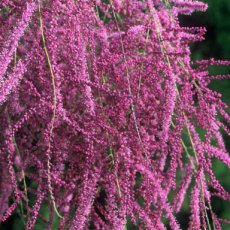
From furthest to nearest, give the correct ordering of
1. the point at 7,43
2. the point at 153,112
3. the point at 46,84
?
the point at 153,112
the point at 46,84
the point at 7,43

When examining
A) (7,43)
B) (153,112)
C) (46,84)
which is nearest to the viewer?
(7,43)

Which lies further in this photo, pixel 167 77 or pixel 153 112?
pixel 153 112

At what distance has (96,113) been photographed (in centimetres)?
89

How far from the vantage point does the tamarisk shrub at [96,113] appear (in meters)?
0.84

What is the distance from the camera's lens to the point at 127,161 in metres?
0.84

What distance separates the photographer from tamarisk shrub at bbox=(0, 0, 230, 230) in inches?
33.0

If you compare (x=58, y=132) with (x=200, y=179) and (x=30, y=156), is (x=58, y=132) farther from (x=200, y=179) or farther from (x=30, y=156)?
(x=200, y=179)

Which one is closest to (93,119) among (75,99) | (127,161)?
(127,161)

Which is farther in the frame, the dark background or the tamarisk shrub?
the dark background

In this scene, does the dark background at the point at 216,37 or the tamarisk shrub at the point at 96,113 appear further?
the dark background at the point at 216,37

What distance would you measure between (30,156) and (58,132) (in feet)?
0.25

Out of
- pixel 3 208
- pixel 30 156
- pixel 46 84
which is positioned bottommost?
pixel 3 208

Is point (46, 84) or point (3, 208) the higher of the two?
point (46, 84)

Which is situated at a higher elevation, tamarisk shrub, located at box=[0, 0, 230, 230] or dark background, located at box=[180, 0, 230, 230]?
dark background, located at box=[180, 0, 230, 230]
